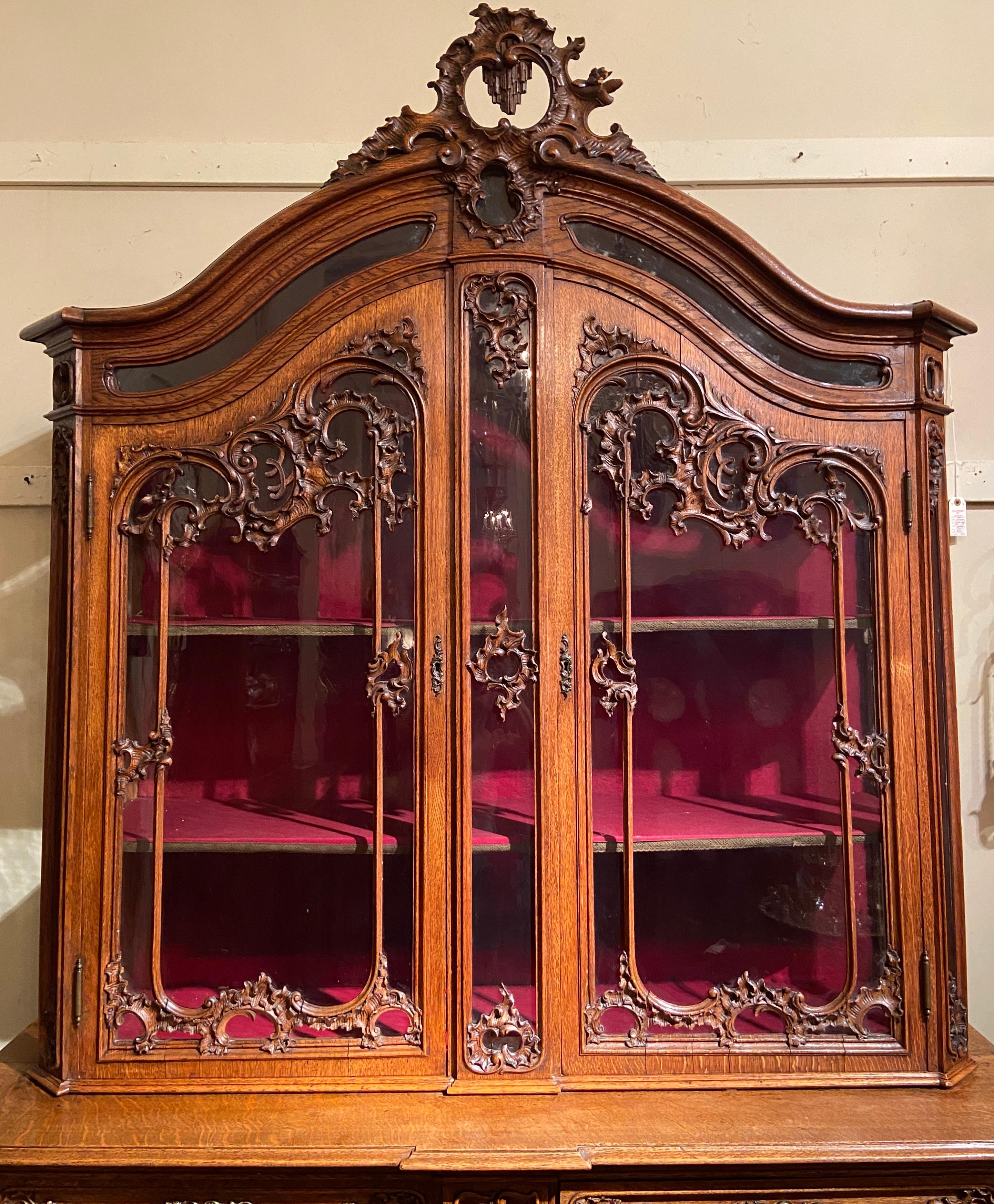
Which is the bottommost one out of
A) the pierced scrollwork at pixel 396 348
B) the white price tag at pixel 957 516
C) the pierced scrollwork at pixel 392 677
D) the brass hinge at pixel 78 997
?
the brass hinge at pixel 78 997

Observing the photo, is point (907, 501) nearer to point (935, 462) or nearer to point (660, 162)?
point (935, 462)

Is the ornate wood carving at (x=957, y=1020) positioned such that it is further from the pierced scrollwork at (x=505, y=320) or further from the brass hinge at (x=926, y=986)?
the pierced scrollwork at (x=505, y=320)

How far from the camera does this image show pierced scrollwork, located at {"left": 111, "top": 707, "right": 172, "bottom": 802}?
1.30 m

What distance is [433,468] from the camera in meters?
1.30

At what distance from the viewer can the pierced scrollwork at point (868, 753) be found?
1305mm

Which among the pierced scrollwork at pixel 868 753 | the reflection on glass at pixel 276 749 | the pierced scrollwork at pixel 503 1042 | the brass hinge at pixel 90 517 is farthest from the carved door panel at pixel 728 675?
the brass hinge at pixel 90 517

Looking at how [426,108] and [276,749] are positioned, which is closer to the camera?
[276,749]

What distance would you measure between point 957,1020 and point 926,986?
8 cm

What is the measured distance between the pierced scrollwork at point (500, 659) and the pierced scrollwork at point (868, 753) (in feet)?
1.52

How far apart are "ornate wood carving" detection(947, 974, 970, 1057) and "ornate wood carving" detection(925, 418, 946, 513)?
70 centimetres

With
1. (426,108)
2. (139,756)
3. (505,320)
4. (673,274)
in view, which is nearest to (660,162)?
(426,108)

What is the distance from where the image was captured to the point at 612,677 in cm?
130

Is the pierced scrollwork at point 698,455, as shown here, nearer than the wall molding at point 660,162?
Yes

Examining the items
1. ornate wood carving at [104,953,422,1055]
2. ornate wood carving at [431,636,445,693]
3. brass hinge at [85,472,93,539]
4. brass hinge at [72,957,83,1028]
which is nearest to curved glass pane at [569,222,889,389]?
ornate wood carving at [431,636,445,693]
